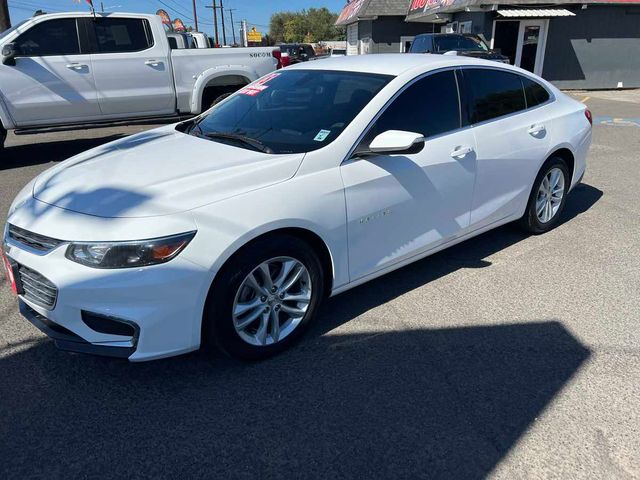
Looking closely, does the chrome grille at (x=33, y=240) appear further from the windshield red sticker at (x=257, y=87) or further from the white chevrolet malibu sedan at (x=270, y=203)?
the windshield red sticker at (x=257, y=87)

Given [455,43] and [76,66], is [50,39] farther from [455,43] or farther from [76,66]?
[455,43]

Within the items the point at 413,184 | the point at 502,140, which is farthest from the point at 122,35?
the point at 413,184

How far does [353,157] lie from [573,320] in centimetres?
186

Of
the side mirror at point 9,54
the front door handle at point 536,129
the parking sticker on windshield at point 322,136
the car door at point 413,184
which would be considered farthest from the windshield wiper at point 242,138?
the side mirror at point 9,54

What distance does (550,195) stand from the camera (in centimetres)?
493

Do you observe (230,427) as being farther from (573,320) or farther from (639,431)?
(573,320)

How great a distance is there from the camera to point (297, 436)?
99.9 inches

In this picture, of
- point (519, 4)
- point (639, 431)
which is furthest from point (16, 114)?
point (519, 4)

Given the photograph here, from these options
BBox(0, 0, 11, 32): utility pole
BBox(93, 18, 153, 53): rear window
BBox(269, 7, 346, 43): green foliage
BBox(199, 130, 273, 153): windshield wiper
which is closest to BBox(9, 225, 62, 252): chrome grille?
BBox(199, 130, 273, 153): windshield wiper

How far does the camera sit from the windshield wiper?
325 cm

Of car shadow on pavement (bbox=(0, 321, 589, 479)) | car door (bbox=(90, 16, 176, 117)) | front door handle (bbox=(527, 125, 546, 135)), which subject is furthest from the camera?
car door (bbox=(90, 16, 176, 117))

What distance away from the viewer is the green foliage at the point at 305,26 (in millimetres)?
106438

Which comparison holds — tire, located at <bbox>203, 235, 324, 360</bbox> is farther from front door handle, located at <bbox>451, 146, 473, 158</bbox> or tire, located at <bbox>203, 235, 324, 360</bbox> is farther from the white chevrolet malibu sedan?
front door handle, located at <bbox>451, 146, 473, 158</bbox>

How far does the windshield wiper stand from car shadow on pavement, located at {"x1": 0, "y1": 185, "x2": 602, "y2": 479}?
4.00 feet
